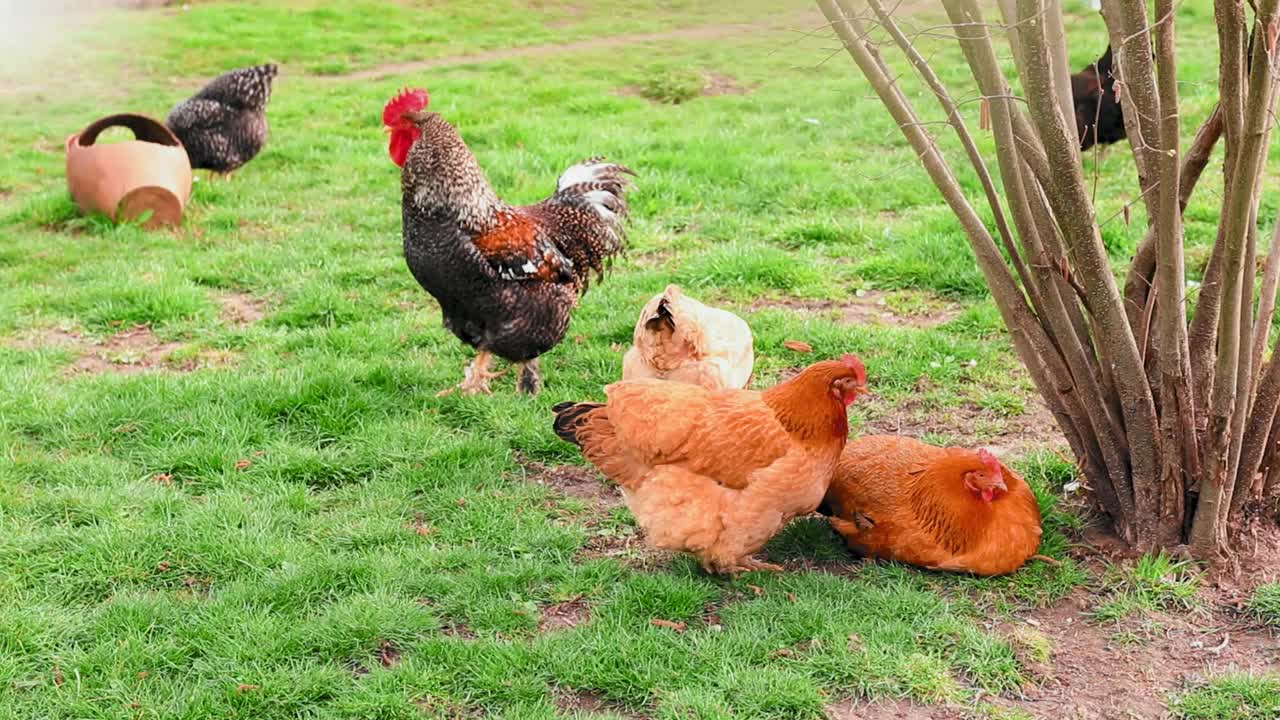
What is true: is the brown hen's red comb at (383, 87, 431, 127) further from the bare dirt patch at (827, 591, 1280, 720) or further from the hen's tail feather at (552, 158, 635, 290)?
the bare dirt patch at (827, 591, 1280, 720)

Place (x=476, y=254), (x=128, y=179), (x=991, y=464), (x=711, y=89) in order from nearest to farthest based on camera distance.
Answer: (x=991, y=464), (x=476, y=254), (x=128, y=179), (x=711, y=89)

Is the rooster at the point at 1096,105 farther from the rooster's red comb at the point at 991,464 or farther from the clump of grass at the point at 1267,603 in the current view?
the clump of grass at the point at 1267,603

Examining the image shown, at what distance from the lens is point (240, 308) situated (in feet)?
23.4

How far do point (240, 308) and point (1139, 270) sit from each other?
503 centimetres

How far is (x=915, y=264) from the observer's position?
7184 millimetres

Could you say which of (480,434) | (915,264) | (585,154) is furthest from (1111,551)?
(585,154)

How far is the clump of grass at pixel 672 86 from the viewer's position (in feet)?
39.2

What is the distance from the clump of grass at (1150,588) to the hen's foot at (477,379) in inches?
119

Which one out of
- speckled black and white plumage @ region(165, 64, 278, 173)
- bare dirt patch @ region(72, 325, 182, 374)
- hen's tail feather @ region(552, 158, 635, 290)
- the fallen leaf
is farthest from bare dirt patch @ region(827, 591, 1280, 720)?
speckled black and white plumage @ region(165, 64, 278, 173)

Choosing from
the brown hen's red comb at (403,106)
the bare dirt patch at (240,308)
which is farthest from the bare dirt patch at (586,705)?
the bare dirt patch at (240,308)

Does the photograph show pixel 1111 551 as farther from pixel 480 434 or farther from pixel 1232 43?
pixel 480 434

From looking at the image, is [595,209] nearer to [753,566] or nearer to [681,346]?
[681,346]

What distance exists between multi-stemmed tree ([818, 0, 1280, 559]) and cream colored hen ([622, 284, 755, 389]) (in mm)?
1232

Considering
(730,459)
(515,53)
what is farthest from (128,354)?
(515,53)
